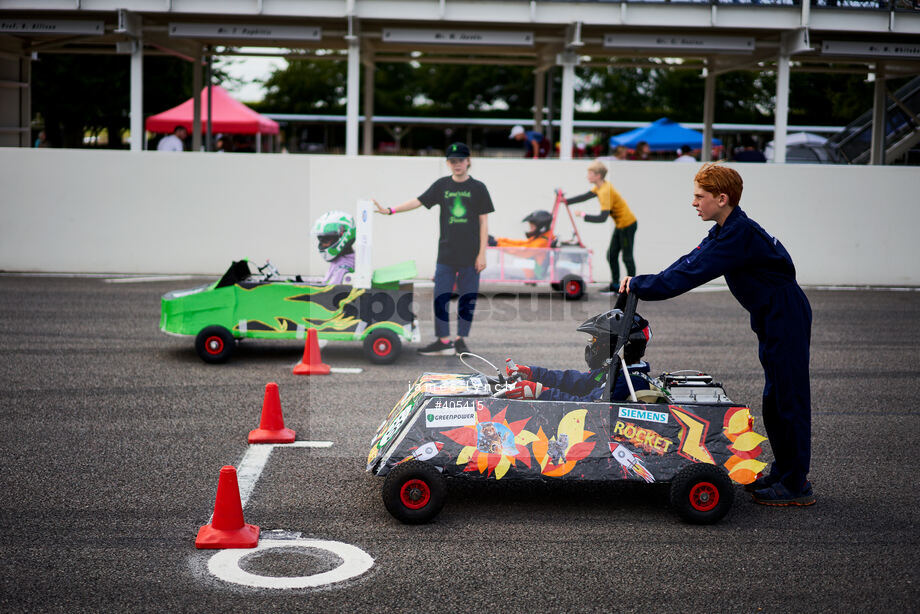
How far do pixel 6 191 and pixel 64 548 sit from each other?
12.0m

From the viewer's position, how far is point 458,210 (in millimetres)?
9469

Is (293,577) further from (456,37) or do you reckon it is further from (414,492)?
(456,37)

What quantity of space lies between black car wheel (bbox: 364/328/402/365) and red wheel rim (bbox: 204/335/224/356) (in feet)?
4.36

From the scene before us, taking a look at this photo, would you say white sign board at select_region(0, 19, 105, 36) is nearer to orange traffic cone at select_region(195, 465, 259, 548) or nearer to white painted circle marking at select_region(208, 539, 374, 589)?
orange traffic cone at select_region(195, 465, 259, 548)

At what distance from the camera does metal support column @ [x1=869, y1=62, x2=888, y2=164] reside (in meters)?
22.9

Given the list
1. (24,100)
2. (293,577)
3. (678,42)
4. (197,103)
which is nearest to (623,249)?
(678,42)

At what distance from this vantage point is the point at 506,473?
506 centimetres

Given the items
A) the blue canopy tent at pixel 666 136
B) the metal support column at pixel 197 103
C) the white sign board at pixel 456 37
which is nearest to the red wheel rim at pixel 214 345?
the white sign board at pixel 456 37

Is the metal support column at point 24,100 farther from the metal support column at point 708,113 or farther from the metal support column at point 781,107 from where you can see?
the metal support column at point 781,107

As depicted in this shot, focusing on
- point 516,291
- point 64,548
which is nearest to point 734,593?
point 64,548

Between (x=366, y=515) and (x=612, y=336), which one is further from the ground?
(x=612, y=336)

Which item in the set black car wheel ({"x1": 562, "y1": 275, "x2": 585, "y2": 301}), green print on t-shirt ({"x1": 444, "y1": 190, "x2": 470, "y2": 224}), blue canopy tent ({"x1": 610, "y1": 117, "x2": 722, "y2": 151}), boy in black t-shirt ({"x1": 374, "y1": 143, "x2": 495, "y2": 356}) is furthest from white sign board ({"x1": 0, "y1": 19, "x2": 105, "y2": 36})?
blue canopy tent ({"x1": 610, "y1": 117, "x2": 722, "y2": 151})

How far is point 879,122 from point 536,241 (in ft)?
43.0

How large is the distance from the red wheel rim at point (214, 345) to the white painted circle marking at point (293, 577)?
4383 mm
